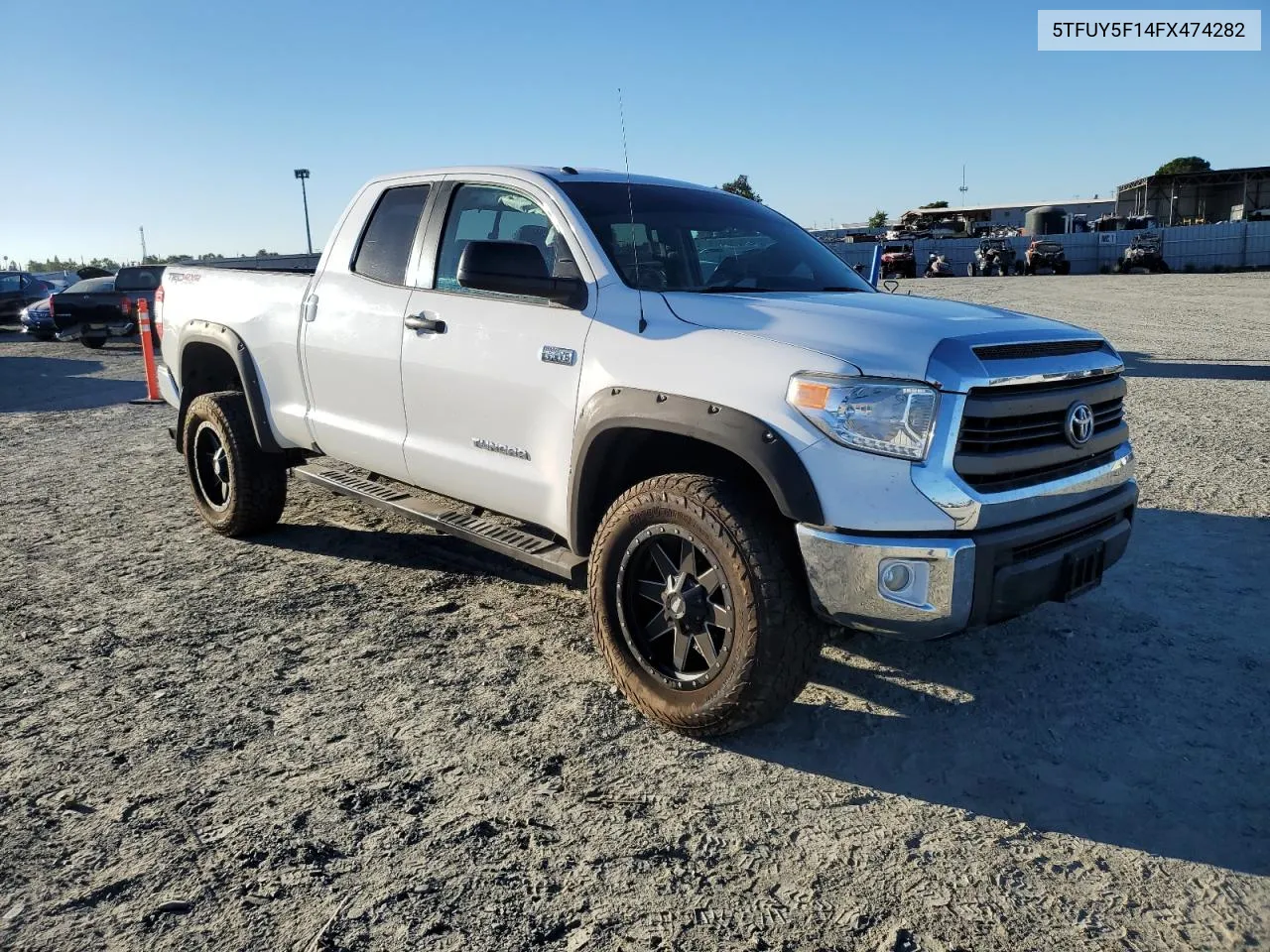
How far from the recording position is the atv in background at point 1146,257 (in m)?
37.6

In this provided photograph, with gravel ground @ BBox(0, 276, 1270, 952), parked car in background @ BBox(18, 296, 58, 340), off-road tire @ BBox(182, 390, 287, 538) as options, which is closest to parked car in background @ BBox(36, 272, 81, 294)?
parked car in background @ BBox(18, 296, 58, 340)

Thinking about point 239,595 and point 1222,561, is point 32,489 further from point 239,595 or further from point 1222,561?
point 1222,561

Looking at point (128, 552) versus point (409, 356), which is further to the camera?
point (128, 552)

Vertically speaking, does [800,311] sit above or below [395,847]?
above

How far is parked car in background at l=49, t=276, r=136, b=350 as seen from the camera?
18.5 metres

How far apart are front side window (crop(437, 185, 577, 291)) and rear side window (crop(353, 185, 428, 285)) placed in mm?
249

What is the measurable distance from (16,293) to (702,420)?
81.5 ft

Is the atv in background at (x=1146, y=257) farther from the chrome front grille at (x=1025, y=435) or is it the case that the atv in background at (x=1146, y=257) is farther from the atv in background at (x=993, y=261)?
the chrome front grille at (x=1025, y=435)

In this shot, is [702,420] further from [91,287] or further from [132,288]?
[91,287]

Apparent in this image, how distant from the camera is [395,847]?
2785 mm

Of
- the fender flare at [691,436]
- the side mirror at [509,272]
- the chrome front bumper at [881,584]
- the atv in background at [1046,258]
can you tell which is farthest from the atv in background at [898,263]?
the chrome front bumper at [881,584]

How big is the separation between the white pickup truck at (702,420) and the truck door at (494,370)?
0.5 inches

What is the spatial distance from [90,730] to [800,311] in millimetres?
2827

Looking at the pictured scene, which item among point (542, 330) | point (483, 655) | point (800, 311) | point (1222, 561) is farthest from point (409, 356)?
point (1222, 561)
